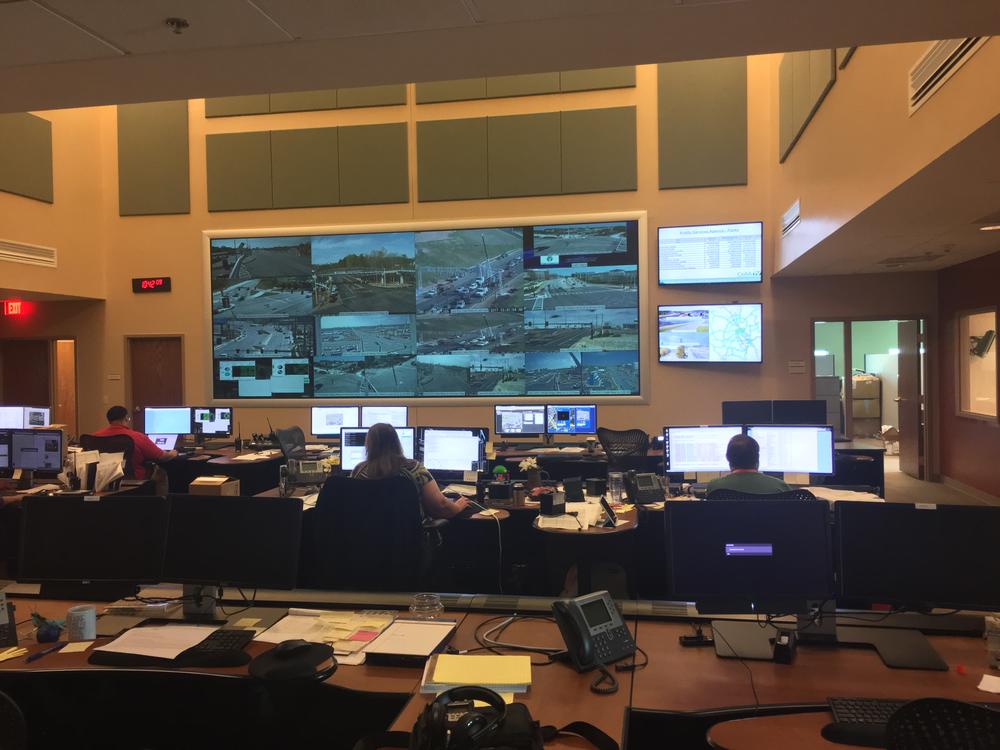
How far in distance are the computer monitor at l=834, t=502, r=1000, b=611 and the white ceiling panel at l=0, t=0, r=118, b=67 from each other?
3.27 meters

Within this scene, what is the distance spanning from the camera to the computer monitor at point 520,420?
24.0 ft

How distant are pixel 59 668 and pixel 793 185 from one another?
715 centimetres

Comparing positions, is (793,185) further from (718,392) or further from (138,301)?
(138,301)

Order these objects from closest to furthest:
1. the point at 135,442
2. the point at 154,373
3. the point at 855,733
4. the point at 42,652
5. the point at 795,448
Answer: the point at 855,733, the point at 42,652, the point at 795,448, the point at 135,442, the point at 154,373

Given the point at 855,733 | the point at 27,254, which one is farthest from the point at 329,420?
the point at 855,733

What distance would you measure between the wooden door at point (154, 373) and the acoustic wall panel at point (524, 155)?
15.9ft

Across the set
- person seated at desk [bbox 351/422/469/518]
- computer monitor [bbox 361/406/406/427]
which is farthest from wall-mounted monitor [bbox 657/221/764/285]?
person seated at desk [bbox 351/422/469/518]

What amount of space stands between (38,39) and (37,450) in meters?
3.48

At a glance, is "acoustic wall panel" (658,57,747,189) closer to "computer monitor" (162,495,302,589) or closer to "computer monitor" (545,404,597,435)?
"computer monitor" (545,404,597,435)

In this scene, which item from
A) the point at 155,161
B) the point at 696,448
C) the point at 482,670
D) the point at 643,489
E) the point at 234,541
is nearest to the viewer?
the point at 482,670

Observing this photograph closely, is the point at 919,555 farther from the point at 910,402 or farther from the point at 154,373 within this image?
the point at 154,373

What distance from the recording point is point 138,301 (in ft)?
30.0

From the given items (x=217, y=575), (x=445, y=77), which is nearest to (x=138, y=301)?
(x=445, y=77)

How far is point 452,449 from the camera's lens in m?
4.77
